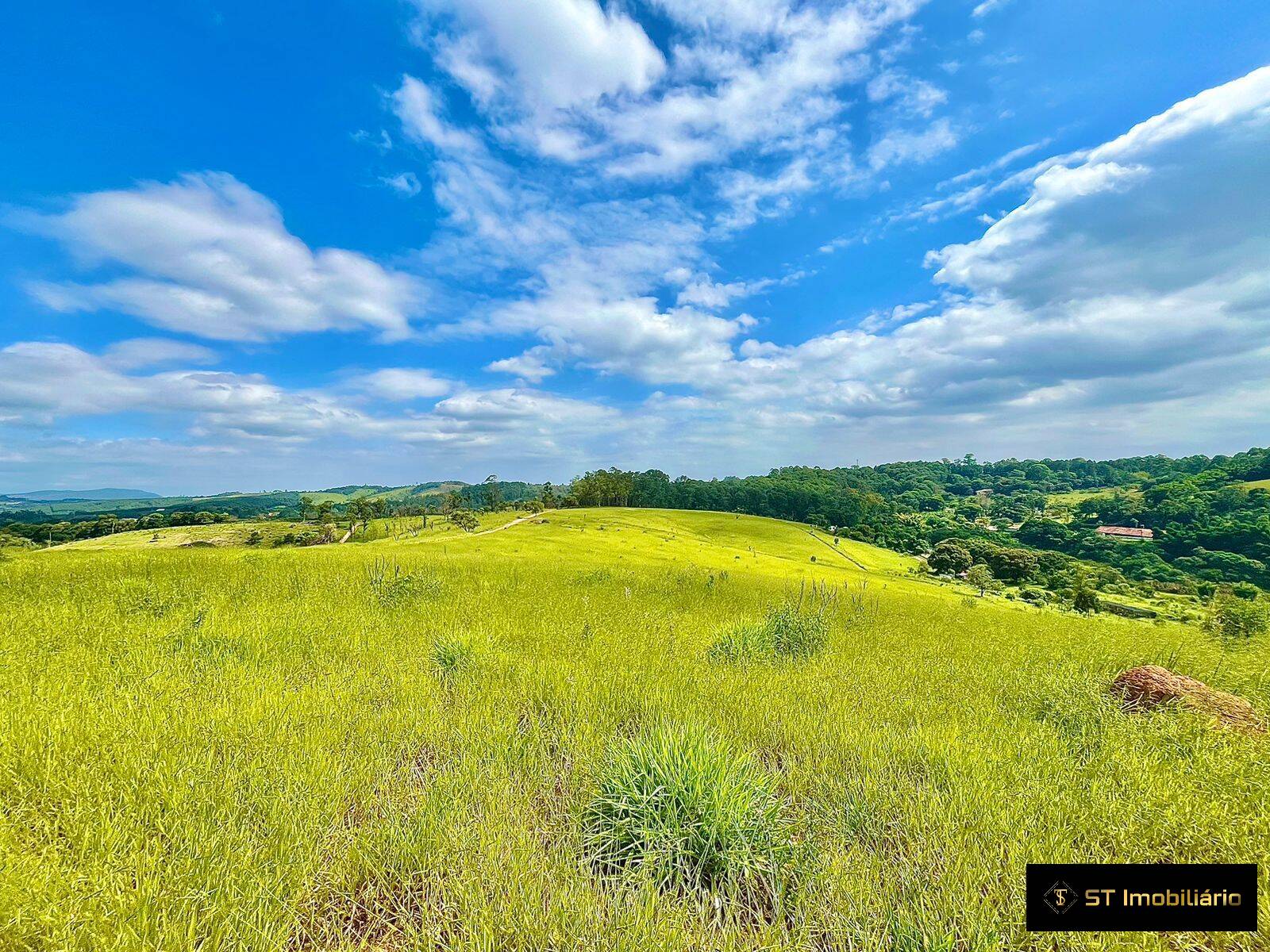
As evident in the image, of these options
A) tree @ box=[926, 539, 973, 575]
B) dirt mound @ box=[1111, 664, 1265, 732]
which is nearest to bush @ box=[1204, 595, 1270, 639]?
dirt mound @ box=[1111, 664, 1265, 732]

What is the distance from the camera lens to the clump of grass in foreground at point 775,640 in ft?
24.0

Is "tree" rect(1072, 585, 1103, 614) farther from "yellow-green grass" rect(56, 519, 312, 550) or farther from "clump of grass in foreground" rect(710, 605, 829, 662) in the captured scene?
"yellow-green grass" rect(56, 519, 312, 550)

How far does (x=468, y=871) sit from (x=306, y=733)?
2.26m

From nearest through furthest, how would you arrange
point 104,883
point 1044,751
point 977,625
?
point 104,883 < point 1044,751 < point 977,625

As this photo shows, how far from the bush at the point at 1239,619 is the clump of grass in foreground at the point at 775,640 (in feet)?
36.3

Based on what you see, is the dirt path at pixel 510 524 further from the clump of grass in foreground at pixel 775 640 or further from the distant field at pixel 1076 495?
the distant field at pixel 1076 495

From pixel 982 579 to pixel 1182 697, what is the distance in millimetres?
79709

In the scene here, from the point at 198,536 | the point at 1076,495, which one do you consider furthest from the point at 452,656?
the point at 1076,495

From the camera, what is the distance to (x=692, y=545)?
63.9 m

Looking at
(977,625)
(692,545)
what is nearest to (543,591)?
(977,625)

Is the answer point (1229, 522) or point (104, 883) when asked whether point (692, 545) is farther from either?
point (1229, 522)

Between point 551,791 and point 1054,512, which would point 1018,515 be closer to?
point 1054,512

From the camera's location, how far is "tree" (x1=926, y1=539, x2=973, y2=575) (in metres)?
80.6

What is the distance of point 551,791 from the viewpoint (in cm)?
350
